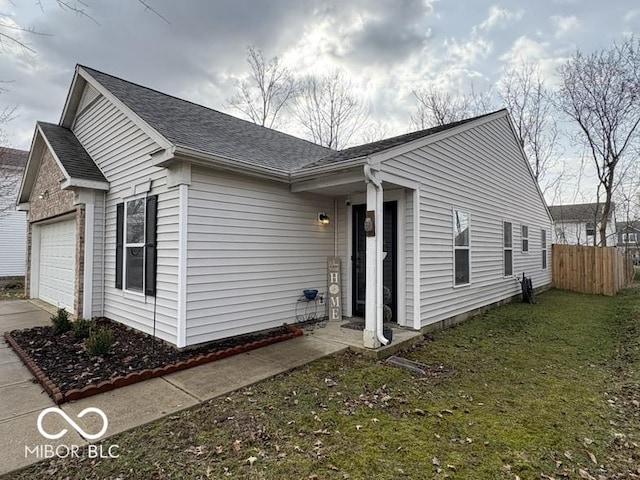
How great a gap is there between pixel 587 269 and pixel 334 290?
10843 mm

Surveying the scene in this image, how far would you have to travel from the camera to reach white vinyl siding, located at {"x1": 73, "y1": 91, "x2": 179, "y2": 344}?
5039 mm

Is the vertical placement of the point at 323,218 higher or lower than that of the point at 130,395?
higher

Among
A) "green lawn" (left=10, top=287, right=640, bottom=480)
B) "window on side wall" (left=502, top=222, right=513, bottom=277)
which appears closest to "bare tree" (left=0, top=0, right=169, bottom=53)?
"green lawn" (left=10, top=287, right=640, bottom=480)

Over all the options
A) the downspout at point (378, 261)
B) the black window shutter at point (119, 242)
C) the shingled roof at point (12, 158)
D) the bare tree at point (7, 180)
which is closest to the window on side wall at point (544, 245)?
the downspout at point (378, 261)

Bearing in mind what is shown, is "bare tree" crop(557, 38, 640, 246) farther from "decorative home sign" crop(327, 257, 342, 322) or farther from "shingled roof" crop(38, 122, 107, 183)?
"shingled roof" crop(38, 122, 107, 183)

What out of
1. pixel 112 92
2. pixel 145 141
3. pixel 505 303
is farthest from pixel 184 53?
pixel 505 303

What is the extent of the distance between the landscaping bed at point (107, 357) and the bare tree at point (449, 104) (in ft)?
58.7

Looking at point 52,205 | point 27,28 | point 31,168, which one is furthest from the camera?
point 31,168

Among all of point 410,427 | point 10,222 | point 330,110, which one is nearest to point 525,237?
point 410,427

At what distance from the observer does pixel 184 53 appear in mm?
7707

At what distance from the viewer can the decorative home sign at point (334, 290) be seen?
6.83 meters

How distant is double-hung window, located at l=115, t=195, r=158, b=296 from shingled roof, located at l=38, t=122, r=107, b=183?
104 cm

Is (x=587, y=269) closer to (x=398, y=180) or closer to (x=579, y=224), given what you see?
(x=398, y=180)

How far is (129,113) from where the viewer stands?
220 inches
